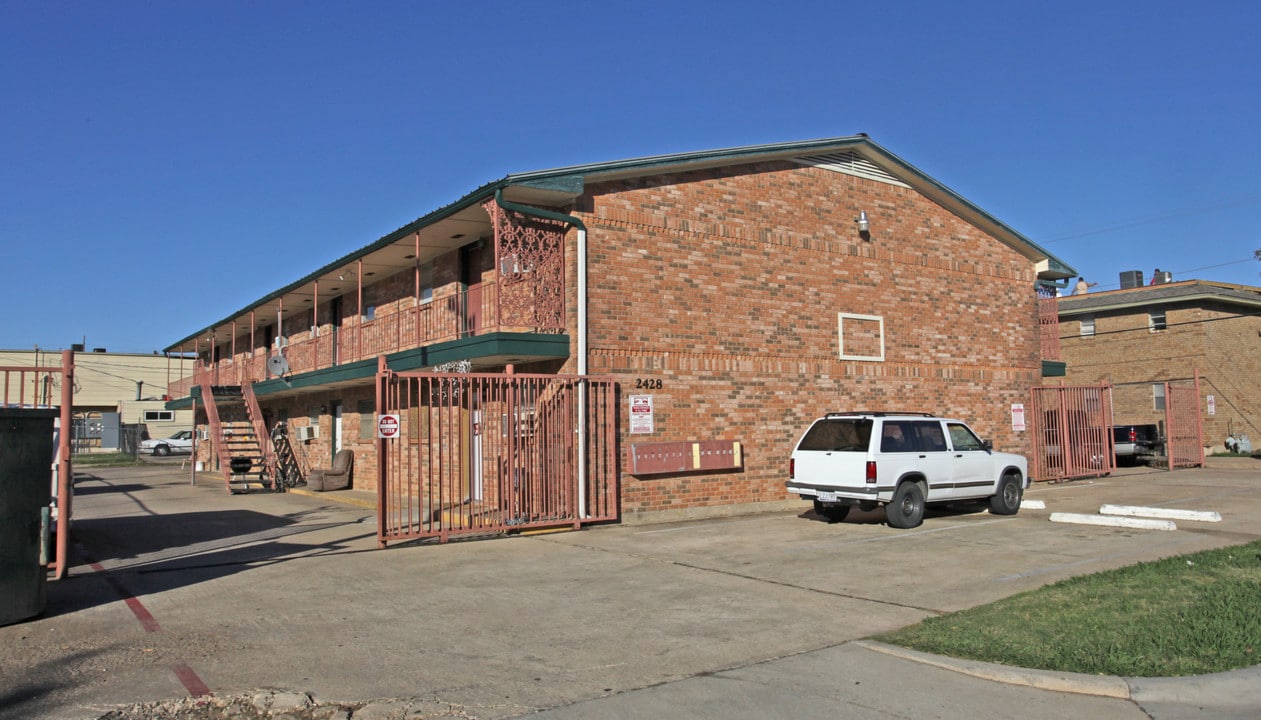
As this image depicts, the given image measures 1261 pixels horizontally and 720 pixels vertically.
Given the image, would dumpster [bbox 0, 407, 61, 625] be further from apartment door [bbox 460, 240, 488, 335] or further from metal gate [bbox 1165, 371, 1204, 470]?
metal gate [bbox 1165, 371, 1204, 470]

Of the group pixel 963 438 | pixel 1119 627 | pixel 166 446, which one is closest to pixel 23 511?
pixel 1119 627

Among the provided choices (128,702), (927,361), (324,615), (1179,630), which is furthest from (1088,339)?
(128,702)

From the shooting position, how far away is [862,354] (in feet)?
61.4

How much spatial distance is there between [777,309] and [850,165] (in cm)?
398

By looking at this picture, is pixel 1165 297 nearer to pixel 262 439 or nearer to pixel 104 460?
pixel 262 439

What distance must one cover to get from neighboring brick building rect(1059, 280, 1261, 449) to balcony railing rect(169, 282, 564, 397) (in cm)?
2615

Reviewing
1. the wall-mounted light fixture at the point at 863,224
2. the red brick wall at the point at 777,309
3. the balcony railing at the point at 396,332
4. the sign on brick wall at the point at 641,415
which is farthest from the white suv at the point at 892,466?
the wall-mounted light fixture at the point at 863,224

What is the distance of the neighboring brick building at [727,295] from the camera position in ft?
49.0

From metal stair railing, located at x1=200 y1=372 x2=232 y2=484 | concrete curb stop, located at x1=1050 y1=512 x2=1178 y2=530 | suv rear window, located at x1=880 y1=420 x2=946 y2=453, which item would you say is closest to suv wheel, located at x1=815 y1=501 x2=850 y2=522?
suv rear window, located at x1=880 y1=420 x2=946 y2=453

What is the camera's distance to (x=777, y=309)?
17.4 metres

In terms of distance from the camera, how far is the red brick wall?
15414mm

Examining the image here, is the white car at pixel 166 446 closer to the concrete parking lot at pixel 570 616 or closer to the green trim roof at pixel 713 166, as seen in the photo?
the green trim roof at pixel 713 166

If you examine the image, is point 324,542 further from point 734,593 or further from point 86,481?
point 86,481

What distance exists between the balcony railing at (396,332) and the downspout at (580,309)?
570mm
